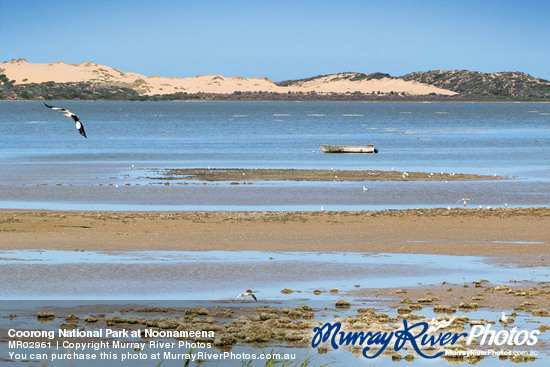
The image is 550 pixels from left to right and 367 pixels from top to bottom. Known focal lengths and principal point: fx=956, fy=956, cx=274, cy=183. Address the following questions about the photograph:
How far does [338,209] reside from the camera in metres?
31.0

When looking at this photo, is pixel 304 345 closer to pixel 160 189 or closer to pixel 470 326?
pixel 470 326

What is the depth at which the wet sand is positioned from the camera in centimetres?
4197

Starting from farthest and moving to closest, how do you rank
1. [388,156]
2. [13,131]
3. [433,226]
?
[13,131], [388,156], [433,226]

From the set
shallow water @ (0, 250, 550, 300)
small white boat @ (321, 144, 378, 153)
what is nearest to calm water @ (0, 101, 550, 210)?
small white boat @ (321, 144, 378, 153)

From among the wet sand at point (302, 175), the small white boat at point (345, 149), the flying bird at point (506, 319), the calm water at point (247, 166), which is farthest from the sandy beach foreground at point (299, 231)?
the small white boat at point (345, 149)

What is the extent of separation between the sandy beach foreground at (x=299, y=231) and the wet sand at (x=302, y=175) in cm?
1246

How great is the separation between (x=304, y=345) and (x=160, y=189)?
23.9 meters

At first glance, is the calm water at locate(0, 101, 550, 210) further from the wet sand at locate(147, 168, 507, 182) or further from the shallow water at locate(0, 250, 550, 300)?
the shallow water at locate(0, 250, 550, 300)

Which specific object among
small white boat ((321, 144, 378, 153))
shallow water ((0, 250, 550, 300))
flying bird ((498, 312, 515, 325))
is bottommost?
small white boat ((321, 144, 378, 153))

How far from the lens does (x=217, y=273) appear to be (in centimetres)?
1972

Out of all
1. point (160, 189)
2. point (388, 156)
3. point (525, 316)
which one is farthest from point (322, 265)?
point (388, 156)

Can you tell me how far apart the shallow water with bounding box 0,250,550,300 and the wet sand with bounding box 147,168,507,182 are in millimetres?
19605

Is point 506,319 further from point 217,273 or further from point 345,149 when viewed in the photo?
point 345,149

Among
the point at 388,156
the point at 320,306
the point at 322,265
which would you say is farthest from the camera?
the point at 388,156
